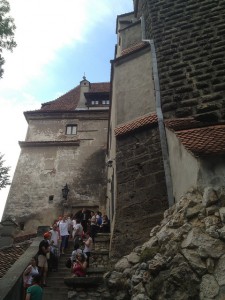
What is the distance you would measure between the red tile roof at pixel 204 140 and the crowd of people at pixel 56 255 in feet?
12.1

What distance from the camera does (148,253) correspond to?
16.0ft

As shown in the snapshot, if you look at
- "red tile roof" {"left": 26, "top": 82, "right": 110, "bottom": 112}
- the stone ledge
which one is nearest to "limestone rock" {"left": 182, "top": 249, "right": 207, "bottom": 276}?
the stone ledge

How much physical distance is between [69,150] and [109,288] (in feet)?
49.4

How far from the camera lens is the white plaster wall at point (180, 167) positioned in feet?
16.6

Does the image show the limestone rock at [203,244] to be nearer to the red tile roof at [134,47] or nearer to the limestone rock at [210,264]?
the limestone rock at [210,264]

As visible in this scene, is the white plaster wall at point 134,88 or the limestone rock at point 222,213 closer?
the limestone rock at point 222,213

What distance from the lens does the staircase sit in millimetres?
5973

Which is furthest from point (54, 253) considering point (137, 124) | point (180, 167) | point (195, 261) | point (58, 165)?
point (58, 165)

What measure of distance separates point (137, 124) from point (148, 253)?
11.6ft

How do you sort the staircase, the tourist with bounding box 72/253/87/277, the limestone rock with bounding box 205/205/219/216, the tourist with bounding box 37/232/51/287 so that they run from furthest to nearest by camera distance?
1. the tourist with bounding box 37/232/51/287
2. the tourist with bounding box 72/253/87/277
3. the staircase
4. the limestone rock with bounding box 205/205/219/216

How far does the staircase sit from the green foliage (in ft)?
3.31

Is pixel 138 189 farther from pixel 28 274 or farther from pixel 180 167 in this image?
Result: pixel 28 274

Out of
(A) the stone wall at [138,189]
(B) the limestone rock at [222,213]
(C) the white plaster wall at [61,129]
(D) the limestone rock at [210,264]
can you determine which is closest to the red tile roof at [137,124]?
(A) the stone wall at [138,189]

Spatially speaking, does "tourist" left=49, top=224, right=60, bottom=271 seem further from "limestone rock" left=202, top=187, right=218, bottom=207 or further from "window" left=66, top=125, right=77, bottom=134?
"window" left=66, top=125, right=77, bottom=134
